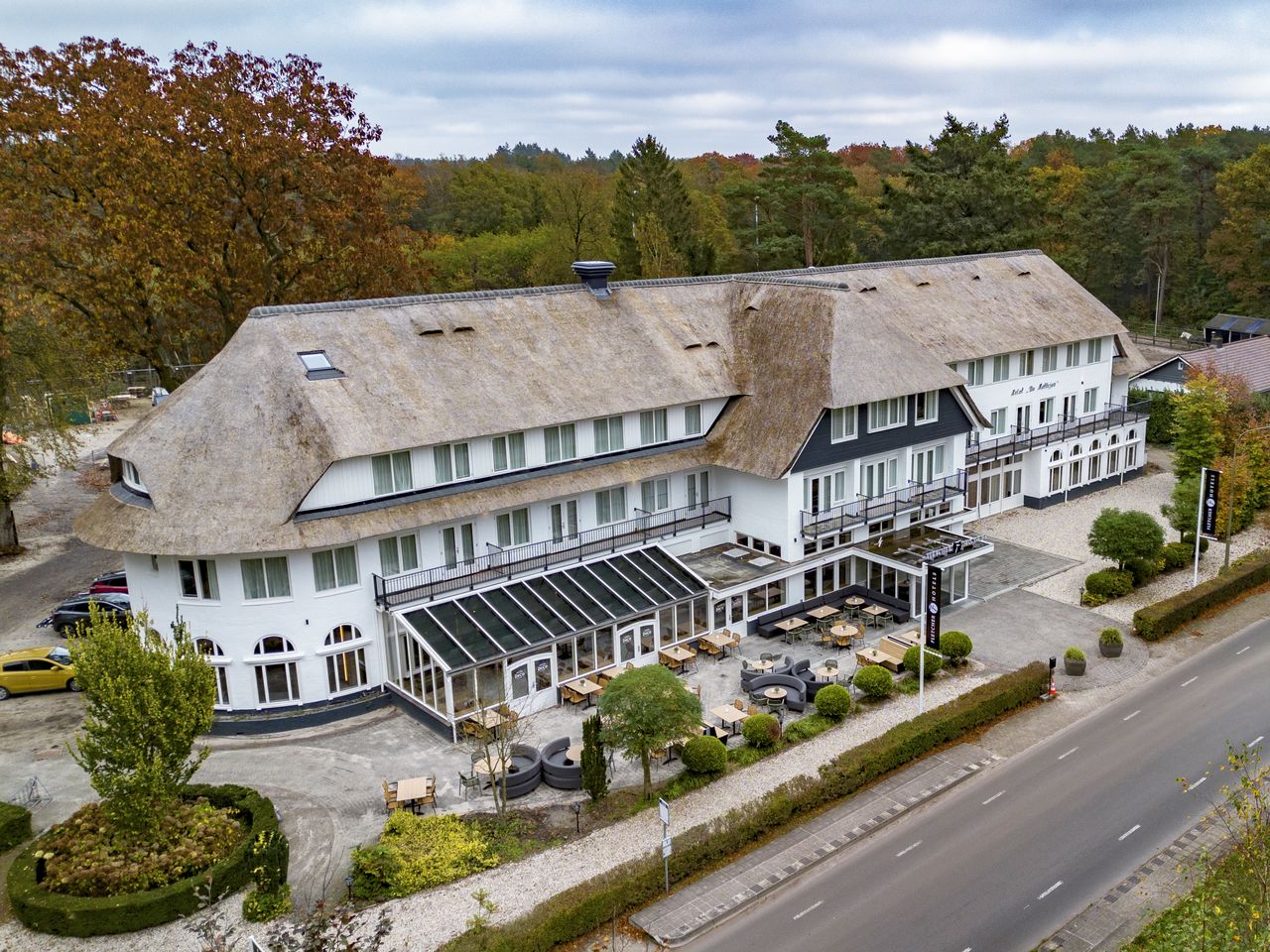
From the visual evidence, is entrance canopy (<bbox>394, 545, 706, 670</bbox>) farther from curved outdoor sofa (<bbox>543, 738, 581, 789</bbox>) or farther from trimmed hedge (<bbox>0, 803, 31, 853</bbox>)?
trimmed hedge (<bbox>0, 803, 31, 853</bbox>)

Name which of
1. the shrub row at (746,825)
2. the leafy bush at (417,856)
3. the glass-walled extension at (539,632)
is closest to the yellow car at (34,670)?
the glass-walled extension at (539,632)

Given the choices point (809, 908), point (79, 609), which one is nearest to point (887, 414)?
point (809, 908)

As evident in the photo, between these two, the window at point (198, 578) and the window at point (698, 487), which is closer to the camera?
the window at point (198, 578)

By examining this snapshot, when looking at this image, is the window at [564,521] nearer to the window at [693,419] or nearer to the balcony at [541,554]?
the balcony at [541,554]

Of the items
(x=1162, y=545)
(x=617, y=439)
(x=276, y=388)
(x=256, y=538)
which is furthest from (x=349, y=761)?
(x=1162, y=545)

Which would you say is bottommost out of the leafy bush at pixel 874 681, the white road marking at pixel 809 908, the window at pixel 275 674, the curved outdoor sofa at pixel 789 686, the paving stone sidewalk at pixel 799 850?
the white road marking at pixel 809 908

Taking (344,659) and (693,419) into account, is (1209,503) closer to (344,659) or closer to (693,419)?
(693,419)

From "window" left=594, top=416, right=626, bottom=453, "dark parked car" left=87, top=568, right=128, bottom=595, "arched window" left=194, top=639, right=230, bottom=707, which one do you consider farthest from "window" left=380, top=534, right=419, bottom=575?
"dark parked car" left=87, top=568, right=128, bottom=595
